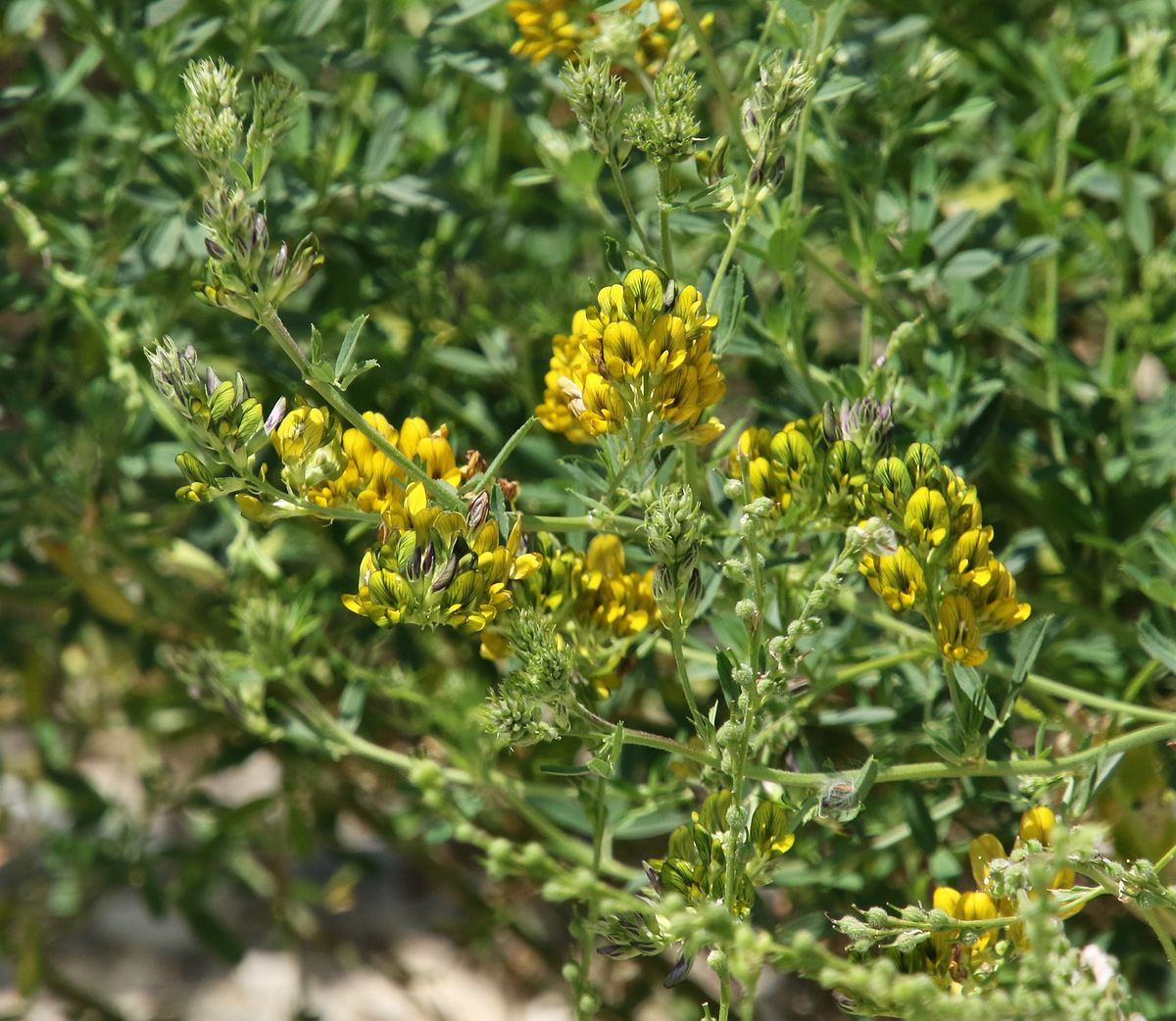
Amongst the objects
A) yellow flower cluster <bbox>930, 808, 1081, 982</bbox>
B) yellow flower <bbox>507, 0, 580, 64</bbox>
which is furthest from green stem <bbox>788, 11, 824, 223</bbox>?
yellow flower cluster <bbox>930, 808, 1081, 982</bbox>

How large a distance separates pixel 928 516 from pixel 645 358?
0.28 m

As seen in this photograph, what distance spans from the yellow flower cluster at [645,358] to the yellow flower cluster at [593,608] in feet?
0.65

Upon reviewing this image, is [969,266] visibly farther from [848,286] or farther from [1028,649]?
[1028,649]

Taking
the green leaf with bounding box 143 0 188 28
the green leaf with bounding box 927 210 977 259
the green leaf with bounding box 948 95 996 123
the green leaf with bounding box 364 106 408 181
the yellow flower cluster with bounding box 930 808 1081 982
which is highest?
the green leaf with bounding box 143 0 188 28

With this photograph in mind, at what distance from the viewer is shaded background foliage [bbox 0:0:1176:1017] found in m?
1.44

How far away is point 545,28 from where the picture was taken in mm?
1403

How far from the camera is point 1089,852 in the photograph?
93 centimetres

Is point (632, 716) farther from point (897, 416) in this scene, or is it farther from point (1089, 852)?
point (1089, 852)

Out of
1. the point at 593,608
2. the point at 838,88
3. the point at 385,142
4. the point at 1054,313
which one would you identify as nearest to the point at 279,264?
the point at 593,608

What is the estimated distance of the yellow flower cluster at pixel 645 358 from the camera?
0.96 m

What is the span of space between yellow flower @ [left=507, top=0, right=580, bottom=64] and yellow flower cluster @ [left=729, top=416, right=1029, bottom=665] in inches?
23.7

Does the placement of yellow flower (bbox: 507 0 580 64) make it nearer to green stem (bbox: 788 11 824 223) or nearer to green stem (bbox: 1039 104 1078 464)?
green stem (bbox: 788 11 824 223)

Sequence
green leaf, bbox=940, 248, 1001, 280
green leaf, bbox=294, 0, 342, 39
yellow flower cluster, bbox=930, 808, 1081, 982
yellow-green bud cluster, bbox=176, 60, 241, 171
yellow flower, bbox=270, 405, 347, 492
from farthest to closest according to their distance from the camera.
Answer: green leaf, bbox=294, 0, 342, 39, green leaf, bbox=940, 248, 1001, 280, yellow flower cluster, bbox=930, 808, 1081, 982, yellow flower, bbox=270, 405, 347, 492, yellow-green bud cluster, bbox=176, 60, 241, 171

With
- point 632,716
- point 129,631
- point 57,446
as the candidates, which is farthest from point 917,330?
point 129,631
